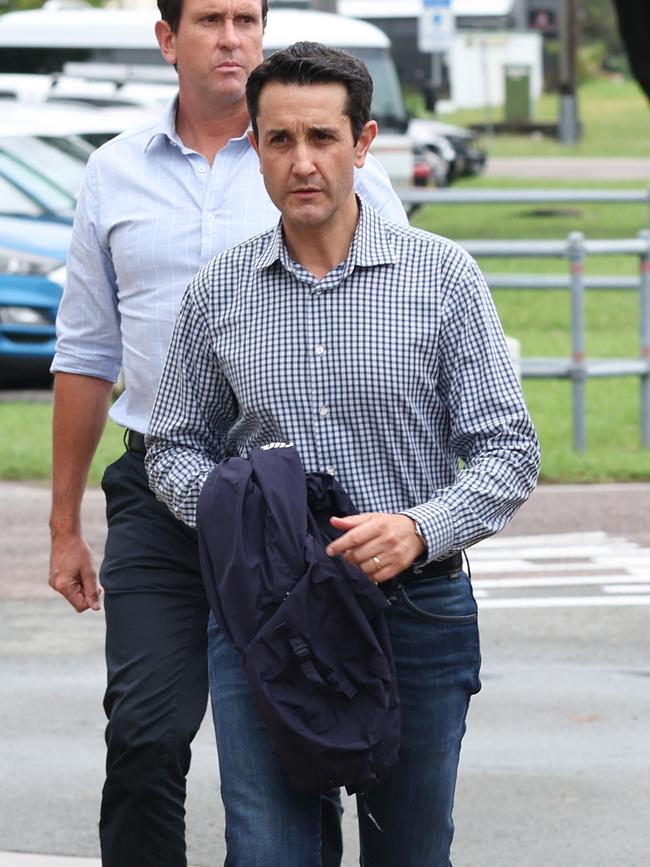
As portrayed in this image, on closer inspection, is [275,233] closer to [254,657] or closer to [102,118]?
[254,657]

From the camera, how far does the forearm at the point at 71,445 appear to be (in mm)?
4184

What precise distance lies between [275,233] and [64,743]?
2.96 m

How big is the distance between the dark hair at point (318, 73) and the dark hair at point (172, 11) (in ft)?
2.32

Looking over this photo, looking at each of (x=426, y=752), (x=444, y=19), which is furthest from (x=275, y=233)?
(x=444, y=19)

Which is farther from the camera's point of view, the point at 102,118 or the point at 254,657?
the point at 102,118

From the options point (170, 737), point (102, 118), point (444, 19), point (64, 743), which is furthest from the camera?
point (444, 19)

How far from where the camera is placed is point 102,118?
712 inches

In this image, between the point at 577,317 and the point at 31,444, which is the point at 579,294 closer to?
the point at 577,317

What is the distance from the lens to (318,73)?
327cm

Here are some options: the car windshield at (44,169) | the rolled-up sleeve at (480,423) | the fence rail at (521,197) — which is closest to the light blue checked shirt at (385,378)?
the rolled-up sleeve at (480,423)

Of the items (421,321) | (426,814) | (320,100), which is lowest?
(426,814)

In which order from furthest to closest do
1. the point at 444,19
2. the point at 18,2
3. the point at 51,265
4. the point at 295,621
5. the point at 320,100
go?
the point at 18,2, the point at 444,19, the point at 51,265, the point at 320,100, the point at 295,621

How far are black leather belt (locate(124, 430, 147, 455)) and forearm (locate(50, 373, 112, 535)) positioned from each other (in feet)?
0.40

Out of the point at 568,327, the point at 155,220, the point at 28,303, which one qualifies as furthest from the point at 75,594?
the point at 568,327
